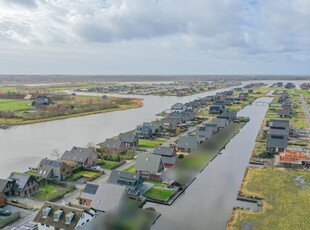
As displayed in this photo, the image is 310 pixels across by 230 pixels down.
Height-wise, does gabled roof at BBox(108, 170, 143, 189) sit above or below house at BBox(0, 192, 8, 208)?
above

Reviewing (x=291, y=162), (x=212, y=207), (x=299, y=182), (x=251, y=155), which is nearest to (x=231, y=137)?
(x=251, y=155)

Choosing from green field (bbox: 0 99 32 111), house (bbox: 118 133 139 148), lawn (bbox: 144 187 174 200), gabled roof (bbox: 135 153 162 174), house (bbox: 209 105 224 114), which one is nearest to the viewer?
lawn (bbox: 144 187 174 200)

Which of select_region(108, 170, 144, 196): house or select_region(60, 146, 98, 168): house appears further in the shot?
select_region(60, 146, 98, 168): house

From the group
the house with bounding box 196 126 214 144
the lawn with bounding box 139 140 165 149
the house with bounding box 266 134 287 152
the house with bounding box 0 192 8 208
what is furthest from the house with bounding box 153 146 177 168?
the house with bounding box 0 192 8 208

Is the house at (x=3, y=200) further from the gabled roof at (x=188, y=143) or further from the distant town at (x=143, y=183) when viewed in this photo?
the gabled roof at (x=188, y=143)

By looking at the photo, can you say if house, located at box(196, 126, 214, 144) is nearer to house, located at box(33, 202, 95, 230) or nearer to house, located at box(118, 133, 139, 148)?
house, located at box(118, 133, 139, 148)

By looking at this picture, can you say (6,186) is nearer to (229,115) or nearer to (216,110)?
(229,115)

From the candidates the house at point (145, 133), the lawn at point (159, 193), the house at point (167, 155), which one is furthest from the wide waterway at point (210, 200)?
the house at point (145, 133)
